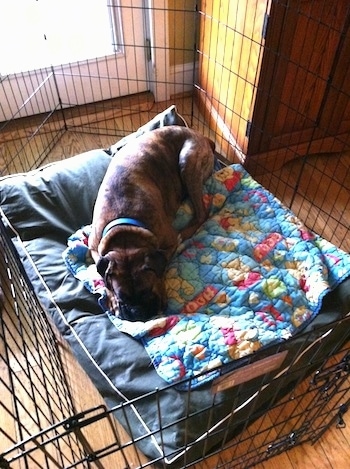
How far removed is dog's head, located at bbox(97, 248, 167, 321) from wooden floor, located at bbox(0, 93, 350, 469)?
548mm

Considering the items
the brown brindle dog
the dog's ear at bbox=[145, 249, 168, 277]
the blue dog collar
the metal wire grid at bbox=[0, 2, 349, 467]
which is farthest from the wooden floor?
the blue dog collar

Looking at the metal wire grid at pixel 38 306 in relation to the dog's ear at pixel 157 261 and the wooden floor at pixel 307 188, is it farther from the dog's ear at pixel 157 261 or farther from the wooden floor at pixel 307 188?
the dog's ear at pixel 157 261

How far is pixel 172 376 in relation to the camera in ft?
4.71

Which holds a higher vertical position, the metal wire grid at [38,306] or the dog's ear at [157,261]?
the dog's ear at [157,261]

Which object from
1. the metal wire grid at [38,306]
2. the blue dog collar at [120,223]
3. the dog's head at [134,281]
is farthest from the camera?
the blue dog collar at [120,223]

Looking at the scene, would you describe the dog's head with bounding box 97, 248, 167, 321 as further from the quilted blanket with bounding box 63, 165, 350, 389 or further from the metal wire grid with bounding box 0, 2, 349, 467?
the metal wire grid with bounding box 0, 2, 349, 467

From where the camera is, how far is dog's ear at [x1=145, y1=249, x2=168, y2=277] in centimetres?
162

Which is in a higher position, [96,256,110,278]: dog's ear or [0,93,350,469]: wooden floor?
[96,256,110,278]: dog's ear

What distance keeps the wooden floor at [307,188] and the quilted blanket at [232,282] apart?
321 mm

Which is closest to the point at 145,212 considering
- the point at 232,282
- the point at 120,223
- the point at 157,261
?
the point at 120,223

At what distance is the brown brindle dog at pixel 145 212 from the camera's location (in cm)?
160

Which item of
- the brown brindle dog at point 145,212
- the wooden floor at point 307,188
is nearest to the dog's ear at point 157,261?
the brown brindle dog at point 145,212

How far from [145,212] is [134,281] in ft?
1.05

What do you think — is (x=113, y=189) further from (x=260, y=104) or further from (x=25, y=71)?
(x=25, y=71)
